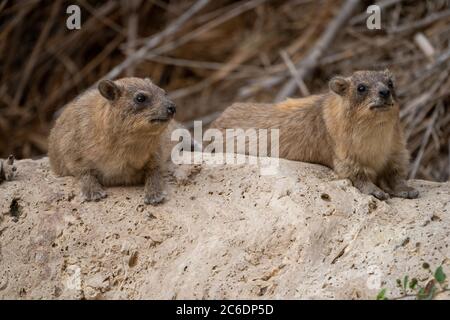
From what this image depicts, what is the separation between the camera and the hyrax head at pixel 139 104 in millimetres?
6500

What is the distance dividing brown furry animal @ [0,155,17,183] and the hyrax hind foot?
609 millimetres

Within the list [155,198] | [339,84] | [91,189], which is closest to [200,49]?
[339,84]

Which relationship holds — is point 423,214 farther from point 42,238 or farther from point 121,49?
point 121,49

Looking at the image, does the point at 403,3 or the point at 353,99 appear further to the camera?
the point at 403,3

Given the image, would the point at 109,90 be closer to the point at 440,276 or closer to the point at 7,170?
the point at 7,170

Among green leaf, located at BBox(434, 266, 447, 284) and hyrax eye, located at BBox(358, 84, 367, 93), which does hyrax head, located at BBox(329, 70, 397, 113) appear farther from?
green leaf, located at BBox(434, 266, 447, 284)

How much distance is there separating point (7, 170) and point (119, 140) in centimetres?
97

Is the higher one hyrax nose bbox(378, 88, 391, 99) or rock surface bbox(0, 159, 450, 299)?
hyrax nose bbox(378, 88, 391, 99)

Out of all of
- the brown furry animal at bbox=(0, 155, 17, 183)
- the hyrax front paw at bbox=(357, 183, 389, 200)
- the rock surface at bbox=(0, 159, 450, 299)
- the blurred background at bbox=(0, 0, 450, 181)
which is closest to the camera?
the rock surface at bbox=(0, 159, 450, 299)

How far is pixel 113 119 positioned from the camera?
6.67 metres

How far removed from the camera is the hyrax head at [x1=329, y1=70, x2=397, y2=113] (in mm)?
6621

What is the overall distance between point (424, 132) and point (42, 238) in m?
5.11

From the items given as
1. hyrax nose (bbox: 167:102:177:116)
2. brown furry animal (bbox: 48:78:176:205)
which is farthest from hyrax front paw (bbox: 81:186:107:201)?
hyrax nose (bbox: 167:102:177:116)

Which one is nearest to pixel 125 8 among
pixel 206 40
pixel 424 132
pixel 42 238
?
pixel 206 40
